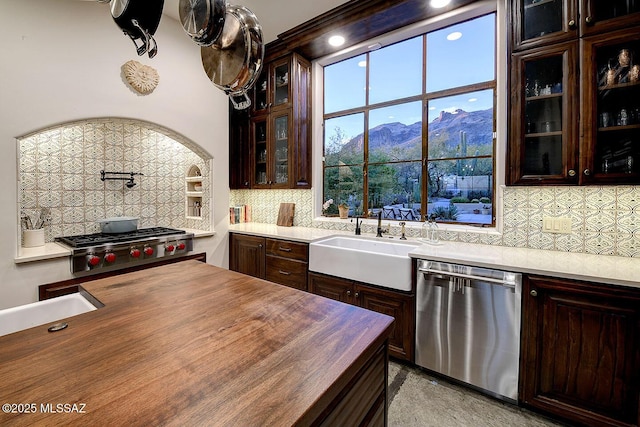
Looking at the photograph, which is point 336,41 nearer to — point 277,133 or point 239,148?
point 277,133

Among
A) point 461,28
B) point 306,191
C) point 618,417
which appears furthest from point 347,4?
point 618,417

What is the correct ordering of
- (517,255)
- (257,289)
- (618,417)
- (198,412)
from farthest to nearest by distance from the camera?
(517,255) → (618,417) → (257,289) → (198,412)

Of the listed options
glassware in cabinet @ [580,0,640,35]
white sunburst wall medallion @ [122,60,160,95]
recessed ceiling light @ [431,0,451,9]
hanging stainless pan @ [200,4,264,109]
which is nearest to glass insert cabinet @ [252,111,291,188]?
white sunburst wall medallion @ [122,60,160,95]

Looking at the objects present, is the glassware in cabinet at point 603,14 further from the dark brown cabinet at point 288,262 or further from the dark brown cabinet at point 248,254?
the dark brown cabinet at point 248,254

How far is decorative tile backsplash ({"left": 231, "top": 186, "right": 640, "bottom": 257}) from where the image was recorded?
1.94 metres

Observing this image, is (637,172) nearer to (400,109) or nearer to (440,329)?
(440,329)

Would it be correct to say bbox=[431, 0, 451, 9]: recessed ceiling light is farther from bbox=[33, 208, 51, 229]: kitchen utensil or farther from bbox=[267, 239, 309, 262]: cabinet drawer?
bbox=[33, 208, 51, 229]: kitchen utensil

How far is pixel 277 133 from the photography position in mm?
3590

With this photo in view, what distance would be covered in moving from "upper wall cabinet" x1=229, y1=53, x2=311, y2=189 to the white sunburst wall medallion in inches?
46.4

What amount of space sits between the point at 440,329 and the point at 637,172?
1.59m

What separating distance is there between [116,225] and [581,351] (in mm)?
3871

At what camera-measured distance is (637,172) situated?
5.81ft

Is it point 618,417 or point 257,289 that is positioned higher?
point 257,289

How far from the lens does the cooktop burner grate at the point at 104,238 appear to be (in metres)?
2.47
